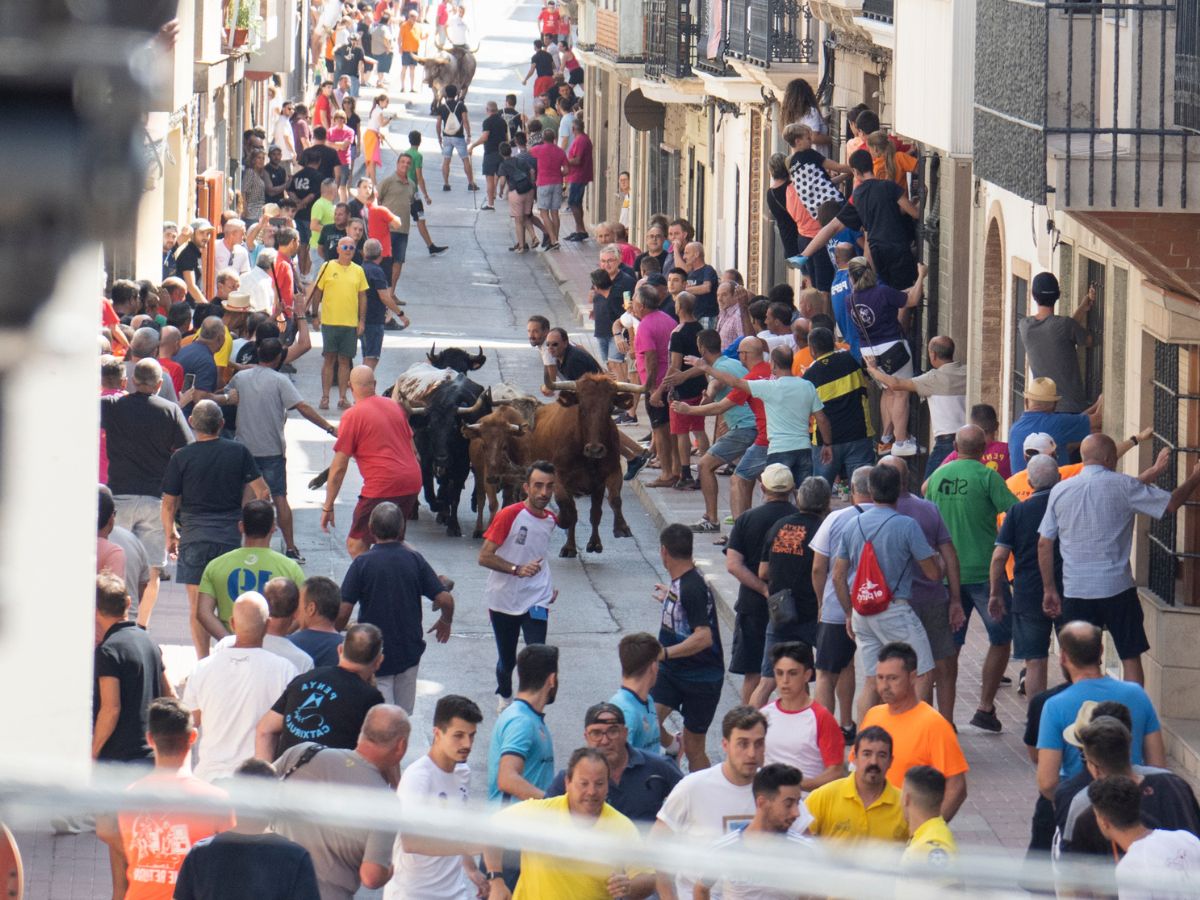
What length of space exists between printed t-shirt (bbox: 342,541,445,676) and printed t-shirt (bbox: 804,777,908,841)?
346 centimetres

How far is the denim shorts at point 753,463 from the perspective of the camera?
53.7 feet

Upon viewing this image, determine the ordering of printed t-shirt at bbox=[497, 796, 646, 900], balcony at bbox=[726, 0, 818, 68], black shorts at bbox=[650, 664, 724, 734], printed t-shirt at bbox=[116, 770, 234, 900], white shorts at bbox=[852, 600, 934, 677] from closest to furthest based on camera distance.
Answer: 1. printed t-shirt at bbox=[497, 796, 646, 900]
2. printed t-shirt at bbox=[116, 770, 234, 900]
3. black shorts at bbox=[650, 664, 724, 734]
4. white shorts at bbox=[852, 600, 934, 677]
5. balcony at bbox=[726, 0, 818, 68]

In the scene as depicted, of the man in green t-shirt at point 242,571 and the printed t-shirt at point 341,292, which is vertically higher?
the printed t-shirt at point 341,292

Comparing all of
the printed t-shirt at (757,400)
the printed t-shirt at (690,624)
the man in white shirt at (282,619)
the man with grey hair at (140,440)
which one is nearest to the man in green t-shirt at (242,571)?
the man in white shirt at (282,619)

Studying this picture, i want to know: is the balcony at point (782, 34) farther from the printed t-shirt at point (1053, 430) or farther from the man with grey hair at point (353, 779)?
the man with grey hair at point (353, 779)

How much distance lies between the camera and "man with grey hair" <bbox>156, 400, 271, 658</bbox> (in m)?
12.7

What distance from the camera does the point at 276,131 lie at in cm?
3838

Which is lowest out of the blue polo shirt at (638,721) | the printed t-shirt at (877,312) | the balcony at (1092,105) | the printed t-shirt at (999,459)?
the blue polo shirt at (638,721)

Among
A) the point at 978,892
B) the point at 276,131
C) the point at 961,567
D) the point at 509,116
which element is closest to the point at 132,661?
the point at 961,567

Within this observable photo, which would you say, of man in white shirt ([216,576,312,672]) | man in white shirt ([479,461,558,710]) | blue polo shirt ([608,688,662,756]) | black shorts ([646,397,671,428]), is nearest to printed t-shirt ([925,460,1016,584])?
man in white shirt ([479,461,558,710])

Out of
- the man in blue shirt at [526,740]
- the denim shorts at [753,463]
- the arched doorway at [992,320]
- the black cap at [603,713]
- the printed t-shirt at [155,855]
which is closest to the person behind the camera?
the printed t-shirt at [155,855]

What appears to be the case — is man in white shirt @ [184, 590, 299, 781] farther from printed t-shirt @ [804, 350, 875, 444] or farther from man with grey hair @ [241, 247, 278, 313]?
man with grey hair @ [241, 247, 278, 313]

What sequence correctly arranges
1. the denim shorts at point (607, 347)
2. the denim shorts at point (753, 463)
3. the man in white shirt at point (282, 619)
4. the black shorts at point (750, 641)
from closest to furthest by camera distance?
the man in white shirt at point (282, 619)
the black shorts at point (750, 641)
the denim shorts at point (753, 463)
the denim shorts at point (607, 347)

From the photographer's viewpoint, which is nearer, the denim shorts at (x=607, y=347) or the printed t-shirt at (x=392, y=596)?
the printed t-shirt at (x=392, y=596)
